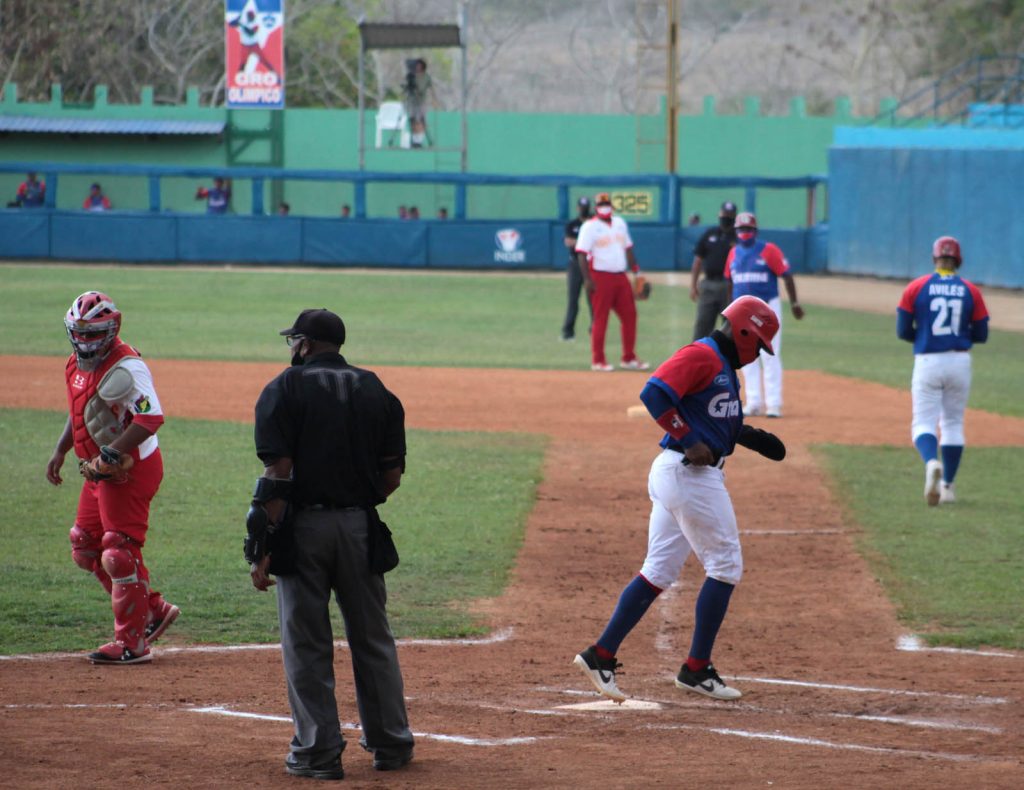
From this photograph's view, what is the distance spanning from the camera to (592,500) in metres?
12.7

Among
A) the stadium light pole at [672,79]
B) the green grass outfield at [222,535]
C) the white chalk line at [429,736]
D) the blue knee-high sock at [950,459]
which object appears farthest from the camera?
the stadium light pole at [672,79]

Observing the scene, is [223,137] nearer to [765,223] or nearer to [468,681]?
[765,223]

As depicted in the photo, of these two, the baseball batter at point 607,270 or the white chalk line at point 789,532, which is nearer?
the white chalk line at point 789,532

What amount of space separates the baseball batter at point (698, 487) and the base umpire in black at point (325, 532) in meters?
1.45

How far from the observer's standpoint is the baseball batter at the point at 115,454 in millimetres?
7531

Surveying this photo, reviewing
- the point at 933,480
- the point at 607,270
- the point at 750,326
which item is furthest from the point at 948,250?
the point at 607,270

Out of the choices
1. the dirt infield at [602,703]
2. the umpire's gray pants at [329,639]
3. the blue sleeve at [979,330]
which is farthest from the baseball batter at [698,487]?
the blue sleeve at [979,330]

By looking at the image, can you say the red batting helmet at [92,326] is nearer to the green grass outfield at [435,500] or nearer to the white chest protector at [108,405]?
the white chest protector at [108,405]

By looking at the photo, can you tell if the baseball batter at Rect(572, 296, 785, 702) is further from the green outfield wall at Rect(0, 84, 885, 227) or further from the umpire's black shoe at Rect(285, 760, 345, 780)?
the green outfield wall at Rect(0, 84, 885, 227)

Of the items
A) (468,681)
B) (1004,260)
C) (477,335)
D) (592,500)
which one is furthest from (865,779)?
(1004,260)

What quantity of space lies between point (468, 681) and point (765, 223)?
1729 inches

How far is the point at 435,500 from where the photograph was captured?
12.5 meters

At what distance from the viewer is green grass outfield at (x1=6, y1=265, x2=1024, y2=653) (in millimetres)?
9125

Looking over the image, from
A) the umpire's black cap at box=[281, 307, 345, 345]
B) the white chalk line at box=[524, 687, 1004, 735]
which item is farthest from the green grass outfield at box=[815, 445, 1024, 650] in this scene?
the umpire's black cap at box=[281, 307, 345, 345]
